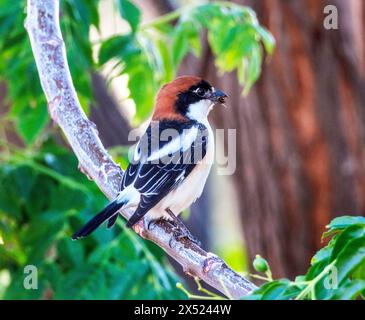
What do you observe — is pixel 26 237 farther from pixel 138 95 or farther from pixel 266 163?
pixel 266 163

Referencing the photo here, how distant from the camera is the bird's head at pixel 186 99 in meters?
3.89

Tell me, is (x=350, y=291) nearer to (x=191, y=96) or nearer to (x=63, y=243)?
(x=63, y=243)

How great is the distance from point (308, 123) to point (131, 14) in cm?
185

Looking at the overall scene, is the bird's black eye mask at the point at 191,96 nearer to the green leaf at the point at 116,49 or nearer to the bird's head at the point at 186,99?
the bird's head at the point at 186,99

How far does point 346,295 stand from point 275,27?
3.84 metres

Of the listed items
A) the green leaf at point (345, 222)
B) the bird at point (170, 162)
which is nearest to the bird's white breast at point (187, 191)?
the bird at point (170, 162)

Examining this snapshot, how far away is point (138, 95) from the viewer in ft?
13.5

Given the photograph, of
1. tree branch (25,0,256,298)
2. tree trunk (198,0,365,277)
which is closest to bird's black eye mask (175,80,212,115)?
tree branch (25,0,256,298)

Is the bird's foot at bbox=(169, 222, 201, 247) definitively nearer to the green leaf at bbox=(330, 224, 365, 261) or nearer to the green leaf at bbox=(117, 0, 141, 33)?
the green leaf at bbox=(330, 224, 365, 261)

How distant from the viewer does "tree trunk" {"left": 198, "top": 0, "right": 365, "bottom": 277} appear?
5176 mm

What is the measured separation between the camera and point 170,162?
11.5 ft

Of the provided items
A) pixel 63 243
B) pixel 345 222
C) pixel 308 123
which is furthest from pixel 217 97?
pixel 345 222

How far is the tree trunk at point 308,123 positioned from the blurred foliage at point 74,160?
101 cm

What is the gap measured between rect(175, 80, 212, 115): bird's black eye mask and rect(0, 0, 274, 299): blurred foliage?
211 millimetres
